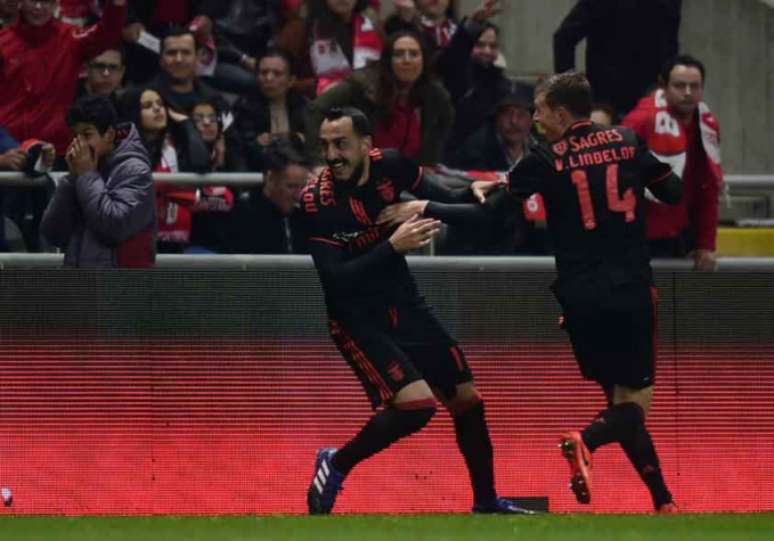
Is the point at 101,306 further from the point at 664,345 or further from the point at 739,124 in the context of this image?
the point at 739,124

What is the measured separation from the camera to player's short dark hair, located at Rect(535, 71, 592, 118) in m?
10.0

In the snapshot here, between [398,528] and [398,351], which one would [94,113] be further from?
[398,528]

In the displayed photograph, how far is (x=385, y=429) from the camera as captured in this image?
10305 millimetres

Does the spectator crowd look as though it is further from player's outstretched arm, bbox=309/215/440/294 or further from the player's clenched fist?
the player's clenched fist

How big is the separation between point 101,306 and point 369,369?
5.99ft

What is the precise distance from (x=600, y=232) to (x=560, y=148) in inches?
17.6

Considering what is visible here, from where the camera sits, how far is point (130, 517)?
1003 cm

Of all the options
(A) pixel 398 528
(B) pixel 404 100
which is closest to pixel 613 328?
(A) pixel 398 528

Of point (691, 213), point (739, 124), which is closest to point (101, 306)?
point (691, 213)

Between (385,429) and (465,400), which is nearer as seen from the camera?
(385,429)

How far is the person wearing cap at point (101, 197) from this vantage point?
11227 mm

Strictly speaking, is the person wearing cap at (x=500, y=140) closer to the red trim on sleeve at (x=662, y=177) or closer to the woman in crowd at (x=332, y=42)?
the woman in crowd at (x=332, y=42)

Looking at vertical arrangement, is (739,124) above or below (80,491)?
above

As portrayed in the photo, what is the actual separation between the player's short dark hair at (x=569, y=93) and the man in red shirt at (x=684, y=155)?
2.20 metres
